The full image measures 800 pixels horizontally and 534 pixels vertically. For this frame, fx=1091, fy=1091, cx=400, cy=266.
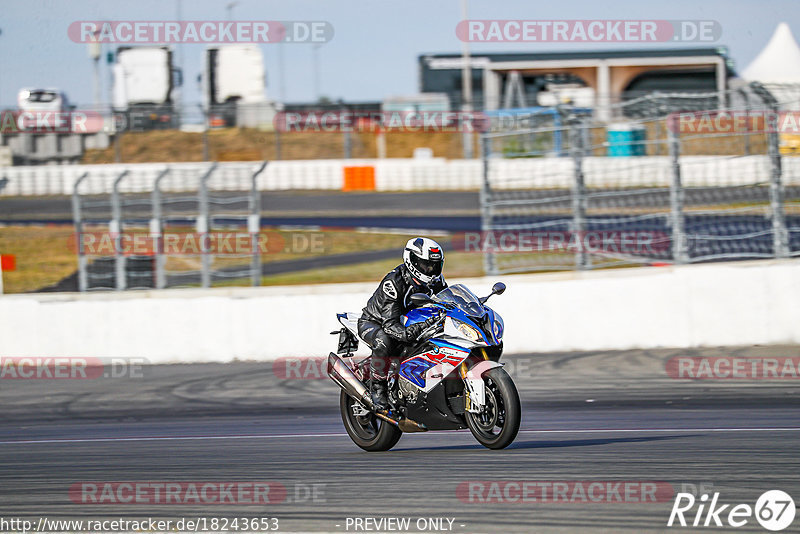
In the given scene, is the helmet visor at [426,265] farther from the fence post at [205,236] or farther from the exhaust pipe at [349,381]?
the fence post at [205,236]

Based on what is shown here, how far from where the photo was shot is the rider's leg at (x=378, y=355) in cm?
731

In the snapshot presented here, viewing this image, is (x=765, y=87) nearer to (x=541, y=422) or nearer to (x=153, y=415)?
(x=541, y=422)

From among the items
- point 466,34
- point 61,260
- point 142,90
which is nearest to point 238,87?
point 142,90

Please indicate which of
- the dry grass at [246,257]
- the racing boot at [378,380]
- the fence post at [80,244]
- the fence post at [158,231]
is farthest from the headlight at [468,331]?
the dry grass at [246,257]

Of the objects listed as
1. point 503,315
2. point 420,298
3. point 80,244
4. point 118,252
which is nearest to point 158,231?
point 118,252

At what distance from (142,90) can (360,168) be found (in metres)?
9.47

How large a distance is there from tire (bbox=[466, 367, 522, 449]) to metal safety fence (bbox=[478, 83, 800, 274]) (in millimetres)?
Answer: 5489

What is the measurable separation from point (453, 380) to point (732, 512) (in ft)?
7.29

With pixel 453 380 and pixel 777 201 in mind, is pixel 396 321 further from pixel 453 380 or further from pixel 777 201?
pixel 777 201

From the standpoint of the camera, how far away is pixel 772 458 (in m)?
6.42

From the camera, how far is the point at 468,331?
670 cm

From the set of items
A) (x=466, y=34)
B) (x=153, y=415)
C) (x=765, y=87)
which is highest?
(x=466, y=34)

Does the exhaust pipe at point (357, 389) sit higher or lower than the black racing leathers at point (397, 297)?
lower

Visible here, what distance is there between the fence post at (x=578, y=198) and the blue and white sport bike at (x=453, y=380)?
5624 millimetres
